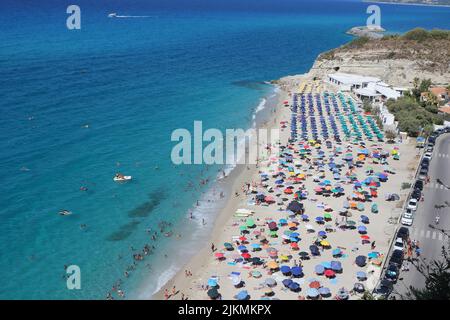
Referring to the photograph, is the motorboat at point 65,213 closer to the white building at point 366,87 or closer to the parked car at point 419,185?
the parked car at point 419,185

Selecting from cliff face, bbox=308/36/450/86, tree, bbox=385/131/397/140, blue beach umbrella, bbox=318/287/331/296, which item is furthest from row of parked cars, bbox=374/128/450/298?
cliff face, bbox=308/36/450/86

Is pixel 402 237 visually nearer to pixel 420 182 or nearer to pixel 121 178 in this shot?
pixel 420 182

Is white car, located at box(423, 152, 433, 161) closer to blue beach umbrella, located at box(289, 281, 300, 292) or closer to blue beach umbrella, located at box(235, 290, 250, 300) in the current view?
blue beach umbrella, located at box(289, 281, 300, 292)

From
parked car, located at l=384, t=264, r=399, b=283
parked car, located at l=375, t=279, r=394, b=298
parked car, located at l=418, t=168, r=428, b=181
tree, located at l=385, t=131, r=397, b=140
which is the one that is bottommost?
parked car, located at l=375, t=279, r=394, b=298

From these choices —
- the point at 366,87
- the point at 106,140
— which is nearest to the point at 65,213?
the point at 106,140

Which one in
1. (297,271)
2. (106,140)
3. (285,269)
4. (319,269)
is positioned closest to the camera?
(297,271)

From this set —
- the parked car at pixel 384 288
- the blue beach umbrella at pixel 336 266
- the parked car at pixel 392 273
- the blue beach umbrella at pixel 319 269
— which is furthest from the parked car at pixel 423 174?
the blue beach umbrella at pixel 319 269

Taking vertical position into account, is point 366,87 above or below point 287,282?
above
